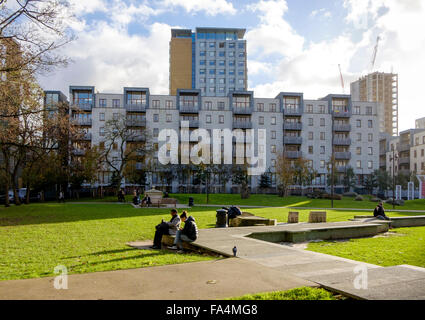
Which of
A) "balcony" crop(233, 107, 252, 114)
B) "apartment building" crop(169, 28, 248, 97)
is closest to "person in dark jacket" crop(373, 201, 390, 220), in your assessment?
"balcony" crop(233, 107, 252, 114)

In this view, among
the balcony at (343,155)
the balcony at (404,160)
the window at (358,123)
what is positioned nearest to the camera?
the balcony at (343,155)

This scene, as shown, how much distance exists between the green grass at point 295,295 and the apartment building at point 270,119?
2572 inches

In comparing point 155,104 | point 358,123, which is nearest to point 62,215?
point 155,104

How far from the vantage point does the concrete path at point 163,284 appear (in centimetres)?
652

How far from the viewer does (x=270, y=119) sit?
3007 inches

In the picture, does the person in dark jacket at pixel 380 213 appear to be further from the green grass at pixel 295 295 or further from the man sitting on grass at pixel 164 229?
the green grass at pixel 295 295

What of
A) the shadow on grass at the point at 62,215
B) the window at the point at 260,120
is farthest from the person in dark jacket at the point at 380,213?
the window at the point at 260,120

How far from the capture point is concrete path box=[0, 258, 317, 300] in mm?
6516

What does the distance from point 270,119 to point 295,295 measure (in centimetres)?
7160

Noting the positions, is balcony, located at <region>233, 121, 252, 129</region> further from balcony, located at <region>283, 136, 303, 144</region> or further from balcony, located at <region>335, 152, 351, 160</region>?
balcony, located at <region>335, 152, 351, 160</region>

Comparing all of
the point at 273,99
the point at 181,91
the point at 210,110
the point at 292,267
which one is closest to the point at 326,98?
the point at 273,99

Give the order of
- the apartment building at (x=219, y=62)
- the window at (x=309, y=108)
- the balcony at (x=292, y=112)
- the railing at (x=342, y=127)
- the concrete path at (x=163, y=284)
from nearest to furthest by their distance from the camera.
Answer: the concrete path at (x=163, y=284)
the balcony at (x=292, y=112)
the railing at (x=342, y=127)
the window at (x=309, y=108)
the apartment building at (x=219, y=62)

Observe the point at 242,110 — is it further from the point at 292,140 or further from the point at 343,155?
the point at 343,155

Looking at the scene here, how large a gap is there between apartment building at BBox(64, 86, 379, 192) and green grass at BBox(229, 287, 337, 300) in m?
65.3
